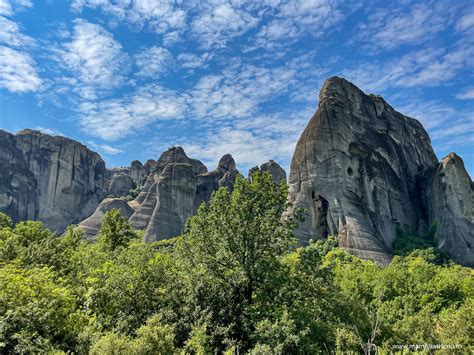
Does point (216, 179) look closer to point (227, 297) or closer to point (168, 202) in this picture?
point (168, 202)

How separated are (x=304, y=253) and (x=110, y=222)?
2153 centimetres

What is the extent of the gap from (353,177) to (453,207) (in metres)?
22.8

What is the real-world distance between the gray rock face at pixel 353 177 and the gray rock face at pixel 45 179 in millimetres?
76592

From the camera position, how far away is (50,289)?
1334cm

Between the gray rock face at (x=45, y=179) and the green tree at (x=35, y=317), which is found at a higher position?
the gray rock face at (x=45, y=179)

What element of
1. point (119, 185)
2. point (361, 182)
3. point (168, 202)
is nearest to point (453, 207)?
point (361, 182)

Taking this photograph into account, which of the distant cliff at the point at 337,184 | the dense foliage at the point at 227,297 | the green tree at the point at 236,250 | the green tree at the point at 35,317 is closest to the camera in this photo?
the green tree at the point at 35,317

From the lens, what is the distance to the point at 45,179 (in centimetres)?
11069

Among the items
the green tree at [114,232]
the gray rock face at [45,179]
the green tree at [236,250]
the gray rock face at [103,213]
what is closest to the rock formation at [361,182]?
the green tree at [114,232]

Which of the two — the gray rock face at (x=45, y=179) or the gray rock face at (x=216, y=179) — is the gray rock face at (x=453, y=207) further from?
the gray rock face at (x=45, y=179)

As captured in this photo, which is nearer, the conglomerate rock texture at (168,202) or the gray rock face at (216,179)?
the conglomerate rock texture at (168,202)

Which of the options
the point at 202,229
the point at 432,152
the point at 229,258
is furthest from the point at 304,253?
the point at 432,152

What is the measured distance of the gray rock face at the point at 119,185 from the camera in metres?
137

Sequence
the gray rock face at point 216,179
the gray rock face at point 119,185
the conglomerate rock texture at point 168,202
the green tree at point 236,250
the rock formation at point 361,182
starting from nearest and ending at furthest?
1. the green tree at point 236,250
2. the rock formation at point 361,182
3. the conglomerate rock texture at point 168,202
4. the gray rock face at point 216,179
5. the gray rock face at point 119,185
